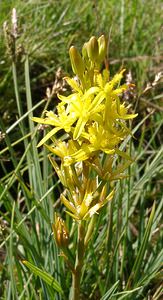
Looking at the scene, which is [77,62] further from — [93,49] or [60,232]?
[60,232]

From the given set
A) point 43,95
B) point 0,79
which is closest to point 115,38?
point 43,95

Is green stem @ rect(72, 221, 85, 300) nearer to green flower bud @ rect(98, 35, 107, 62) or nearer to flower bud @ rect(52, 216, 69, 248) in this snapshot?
flower bud @ rect(52, 216, 69, 248)

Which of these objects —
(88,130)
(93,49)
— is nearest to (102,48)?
(93,49)

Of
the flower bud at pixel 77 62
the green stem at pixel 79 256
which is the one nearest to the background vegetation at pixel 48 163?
the green stem at pixel 79 256

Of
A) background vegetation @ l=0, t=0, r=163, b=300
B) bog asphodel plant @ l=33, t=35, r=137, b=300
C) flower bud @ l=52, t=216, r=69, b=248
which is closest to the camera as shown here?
bog asphodel plant @ l=33, t=35, r=137, b=300

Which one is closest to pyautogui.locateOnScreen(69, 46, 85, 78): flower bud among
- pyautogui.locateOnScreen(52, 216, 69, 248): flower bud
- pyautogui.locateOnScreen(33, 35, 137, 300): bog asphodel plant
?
pyautogui.locateOnScreen(33, 35, 137, 300): bog asphodel plant
